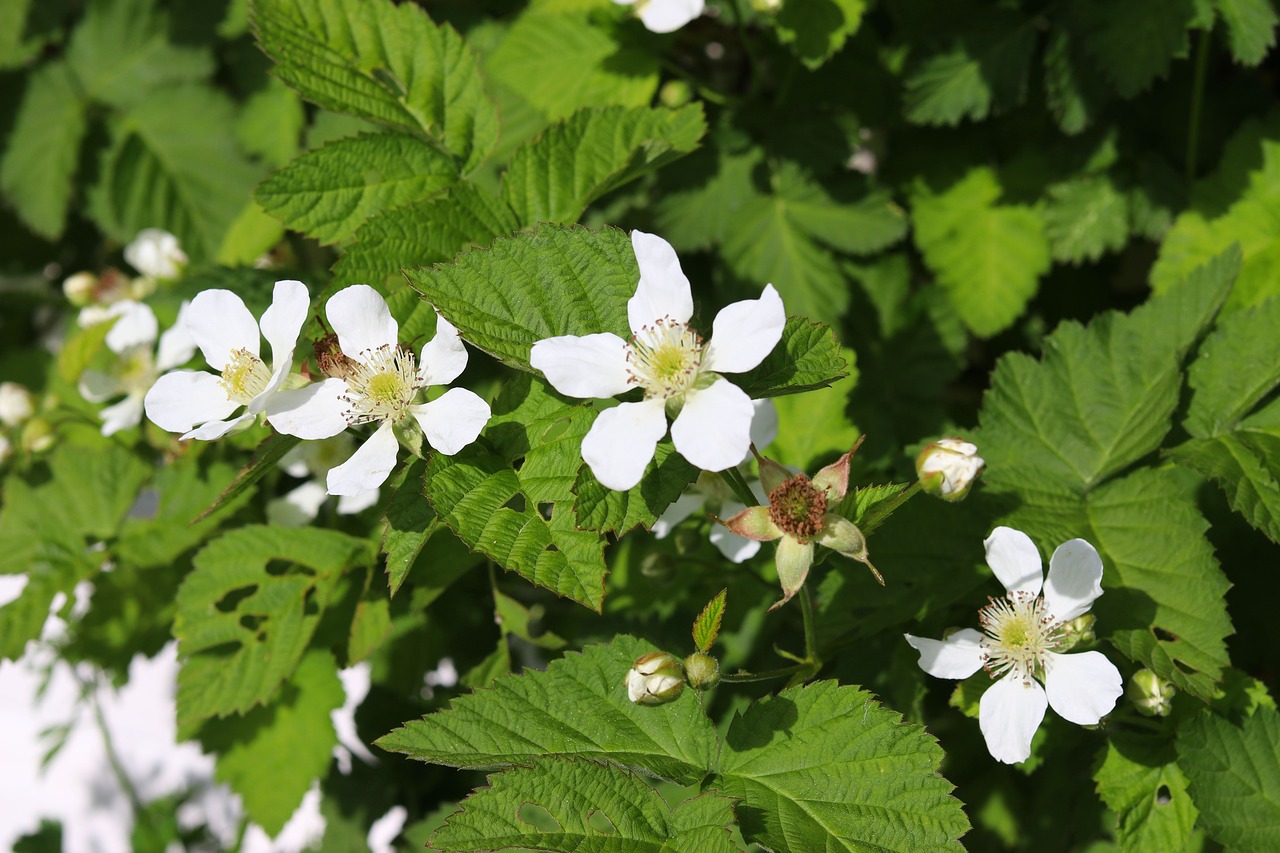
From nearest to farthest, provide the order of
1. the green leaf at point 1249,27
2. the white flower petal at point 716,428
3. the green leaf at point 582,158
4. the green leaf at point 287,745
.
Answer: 1. the white flower petal at point 716,428
2. the green leaf at point 582,158
3. the green leaf at point 1249,27
4. the green leaf at point 287,745

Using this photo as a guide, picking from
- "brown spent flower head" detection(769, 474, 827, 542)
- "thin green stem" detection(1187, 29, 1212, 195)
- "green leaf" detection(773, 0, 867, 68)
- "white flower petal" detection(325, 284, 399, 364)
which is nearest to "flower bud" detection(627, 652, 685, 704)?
"brown spent flower head" detection(769, 474, 827, 542)

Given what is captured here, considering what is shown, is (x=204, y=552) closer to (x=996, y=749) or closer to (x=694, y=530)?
(x=694, y=530)

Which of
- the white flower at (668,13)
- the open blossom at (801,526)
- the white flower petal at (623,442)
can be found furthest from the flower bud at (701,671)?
the white flower at (668,13)

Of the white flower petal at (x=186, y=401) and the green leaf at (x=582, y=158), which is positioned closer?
the white flower petal at (x=186, y=401)

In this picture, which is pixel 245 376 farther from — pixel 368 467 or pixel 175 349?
pixel 175 349

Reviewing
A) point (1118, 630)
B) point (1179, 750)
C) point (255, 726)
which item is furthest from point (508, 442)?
point (255, 726)

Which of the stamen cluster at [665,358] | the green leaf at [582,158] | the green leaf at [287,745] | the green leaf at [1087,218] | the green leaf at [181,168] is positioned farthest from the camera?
the green leaf at [181,168]

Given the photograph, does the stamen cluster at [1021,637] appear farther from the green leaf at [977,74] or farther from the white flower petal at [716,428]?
the green leaf at [977,74]

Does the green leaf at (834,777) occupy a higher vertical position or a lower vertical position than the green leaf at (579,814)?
higher
